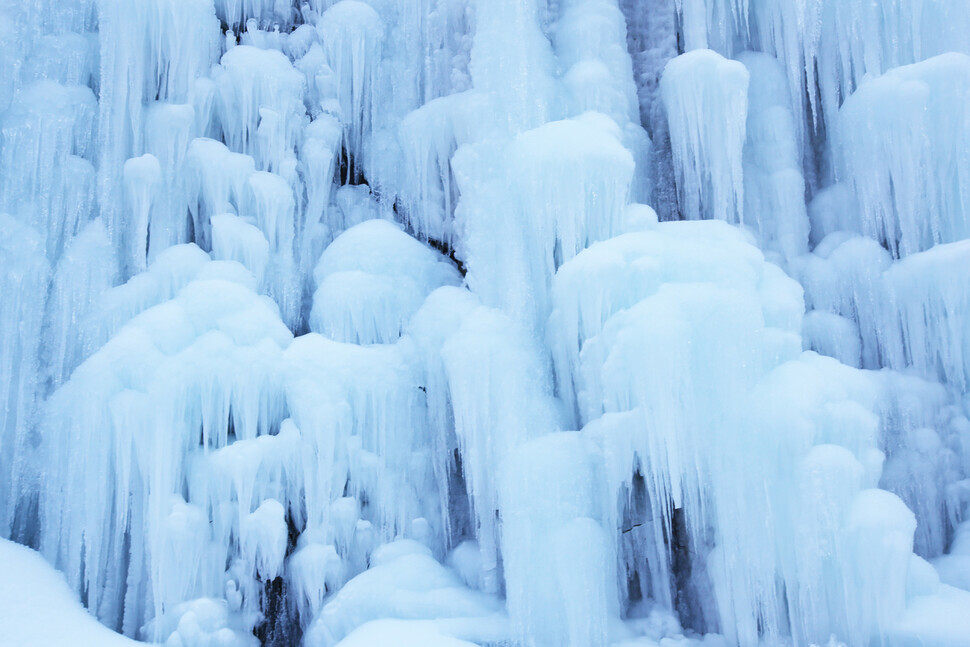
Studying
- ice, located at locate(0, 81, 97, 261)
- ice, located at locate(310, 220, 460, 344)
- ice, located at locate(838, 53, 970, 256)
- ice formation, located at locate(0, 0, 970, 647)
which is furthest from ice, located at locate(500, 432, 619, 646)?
ice, located at locate(0, 81, 97, 261)

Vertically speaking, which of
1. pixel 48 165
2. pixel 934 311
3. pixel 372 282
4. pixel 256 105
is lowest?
pixel 934 311

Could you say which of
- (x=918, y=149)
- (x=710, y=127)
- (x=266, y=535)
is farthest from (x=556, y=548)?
(x=918, y=149)

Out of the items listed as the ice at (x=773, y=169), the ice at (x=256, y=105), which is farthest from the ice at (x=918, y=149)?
the ice at (x=256, y=105)

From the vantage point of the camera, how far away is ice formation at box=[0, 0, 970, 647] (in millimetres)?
6023

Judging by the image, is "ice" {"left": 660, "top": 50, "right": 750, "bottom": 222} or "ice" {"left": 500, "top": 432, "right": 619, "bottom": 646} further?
"ice" {"left": 660, "top": 50, "right": 750, "bottom": 222}

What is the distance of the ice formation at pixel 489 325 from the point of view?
19.8 feet

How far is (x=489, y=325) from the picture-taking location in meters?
7.12

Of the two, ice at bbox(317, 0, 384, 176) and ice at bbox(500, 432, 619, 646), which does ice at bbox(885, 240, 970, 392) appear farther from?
ice at bbox(317, 0, 384, 176)

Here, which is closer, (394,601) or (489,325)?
(394,601)

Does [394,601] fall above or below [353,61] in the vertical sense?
below

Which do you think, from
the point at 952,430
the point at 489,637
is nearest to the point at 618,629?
the point at 489,637

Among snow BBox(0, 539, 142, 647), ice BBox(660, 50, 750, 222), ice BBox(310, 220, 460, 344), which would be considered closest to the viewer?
snow BBox(0, 539, 142, 647)

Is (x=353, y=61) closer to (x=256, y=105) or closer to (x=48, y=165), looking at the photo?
(x=256, y=105)

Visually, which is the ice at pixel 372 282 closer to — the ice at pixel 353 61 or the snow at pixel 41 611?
the ice at pixel 353 61
